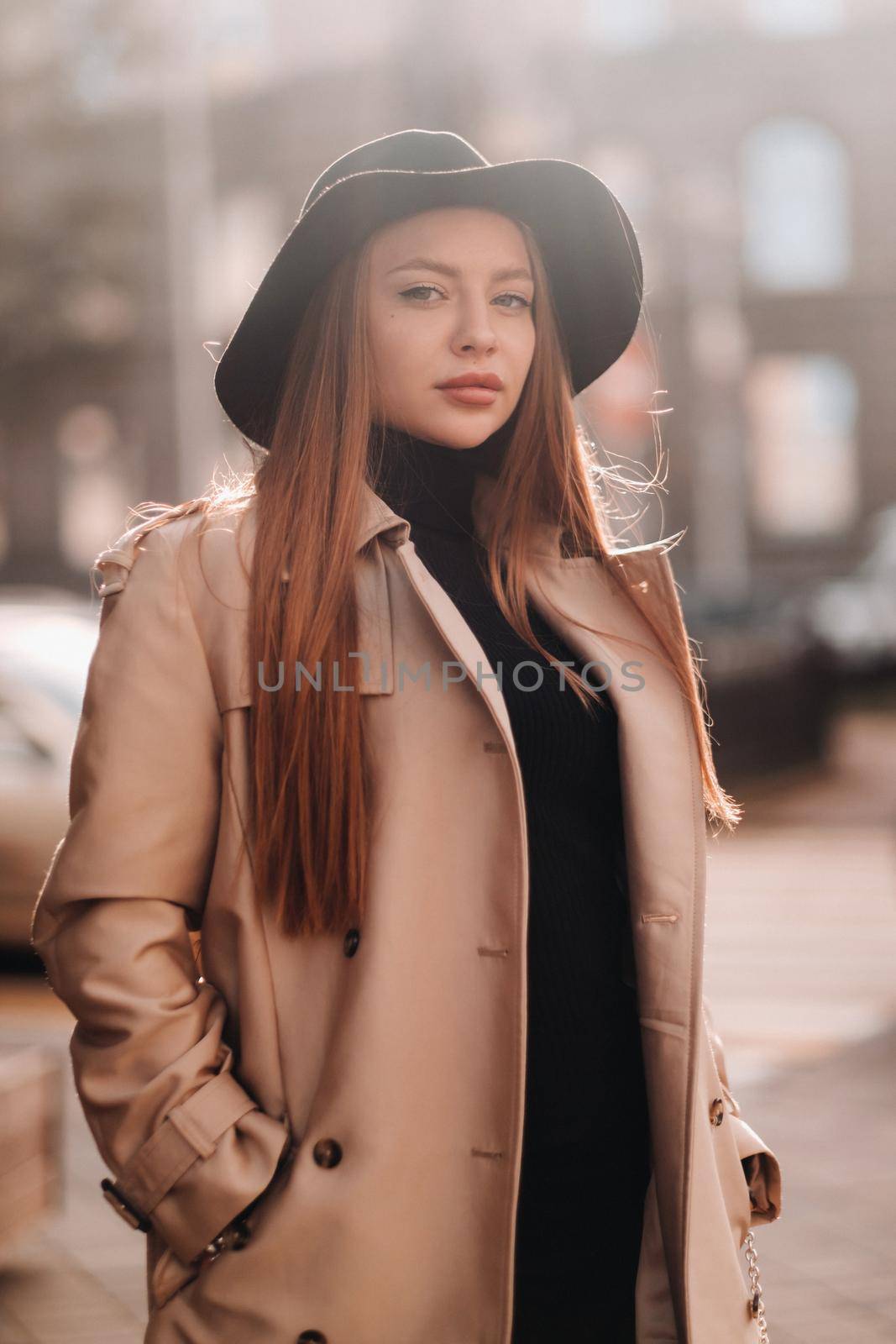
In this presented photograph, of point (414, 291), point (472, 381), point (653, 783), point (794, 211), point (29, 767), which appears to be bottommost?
point (29, 767)

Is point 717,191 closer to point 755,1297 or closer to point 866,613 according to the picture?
point 866,613

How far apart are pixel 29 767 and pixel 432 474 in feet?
18.3

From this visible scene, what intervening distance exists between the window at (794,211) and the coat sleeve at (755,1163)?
31.1m

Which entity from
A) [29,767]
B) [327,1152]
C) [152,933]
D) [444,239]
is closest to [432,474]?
[444,239]

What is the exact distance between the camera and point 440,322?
6.99 ft

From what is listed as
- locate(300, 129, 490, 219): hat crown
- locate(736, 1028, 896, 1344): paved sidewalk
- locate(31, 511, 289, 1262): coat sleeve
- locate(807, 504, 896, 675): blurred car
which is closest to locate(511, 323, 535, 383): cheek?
locate(300, 129, 490, 219): hat crown

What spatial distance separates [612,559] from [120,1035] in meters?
0.94

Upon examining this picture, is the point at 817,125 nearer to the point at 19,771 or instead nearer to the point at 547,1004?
the point at 19,771

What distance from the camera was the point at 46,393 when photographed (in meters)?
23.8

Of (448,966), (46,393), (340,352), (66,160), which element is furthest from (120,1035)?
(46,393)

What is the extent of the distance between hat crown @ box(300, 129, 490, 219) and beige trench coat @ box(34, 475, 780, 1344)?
0.46 m

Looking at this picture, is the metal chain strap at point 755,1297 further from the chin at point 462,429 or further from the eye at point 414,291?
the eye at point 414,291

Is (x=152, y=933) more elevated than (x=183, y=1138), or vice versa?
(x=152, y=933)

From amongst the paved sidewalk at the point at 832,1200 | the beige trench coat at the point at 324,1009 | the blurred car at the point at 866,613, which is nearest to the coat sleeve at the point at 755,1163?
the beige trench coat at the point at 324,1009
